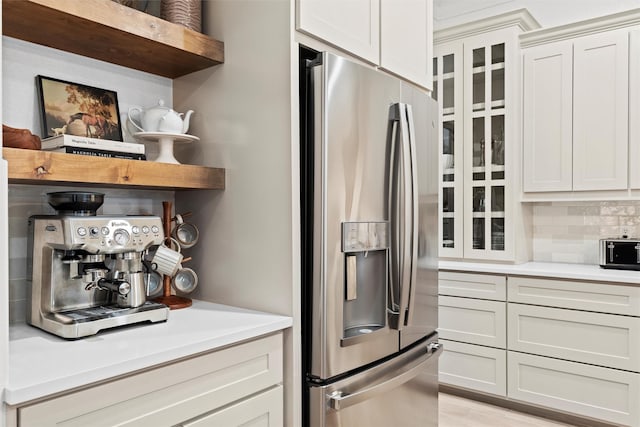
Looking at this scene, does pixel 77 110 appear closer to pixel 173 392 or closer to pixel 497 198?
pixel 173 392

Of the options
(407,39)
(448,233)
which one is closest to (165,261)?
(407,39)

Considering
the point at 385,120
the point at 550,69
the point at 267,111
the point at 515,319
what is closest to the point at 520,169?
the point at 550,69

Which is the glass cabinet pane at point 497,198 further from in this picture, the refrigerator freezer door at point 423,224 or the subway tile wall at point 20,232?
the subway tile wall at point 20,232

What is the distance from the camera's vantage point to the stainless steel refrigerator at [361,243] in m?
1.53

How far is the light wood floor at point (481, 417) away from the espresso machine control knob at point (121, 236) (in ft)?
7.12

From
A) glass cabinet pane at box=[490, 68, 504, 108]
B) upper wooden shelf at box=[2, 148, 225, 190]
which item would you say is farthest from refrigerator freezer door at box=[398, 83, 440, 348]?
glass cabinet pane at box=[490, 68, 504, 108]

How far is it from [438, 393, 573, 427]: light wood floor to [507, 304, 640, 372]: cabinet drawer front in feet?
1.33

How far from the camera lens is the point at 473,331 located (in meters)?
3.01

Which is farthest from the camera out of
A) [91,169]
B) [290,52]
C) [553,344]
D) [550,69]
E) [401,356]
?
[550,69]

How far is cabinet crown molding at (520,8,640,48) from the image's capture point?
277 cm

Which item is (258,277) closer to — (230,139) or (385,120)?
(230,139)

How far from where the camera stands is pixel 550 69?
3012 millimetres

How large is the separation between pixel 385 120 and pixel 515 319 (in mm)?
1786

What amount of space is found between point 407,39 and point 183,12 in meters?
0.98
